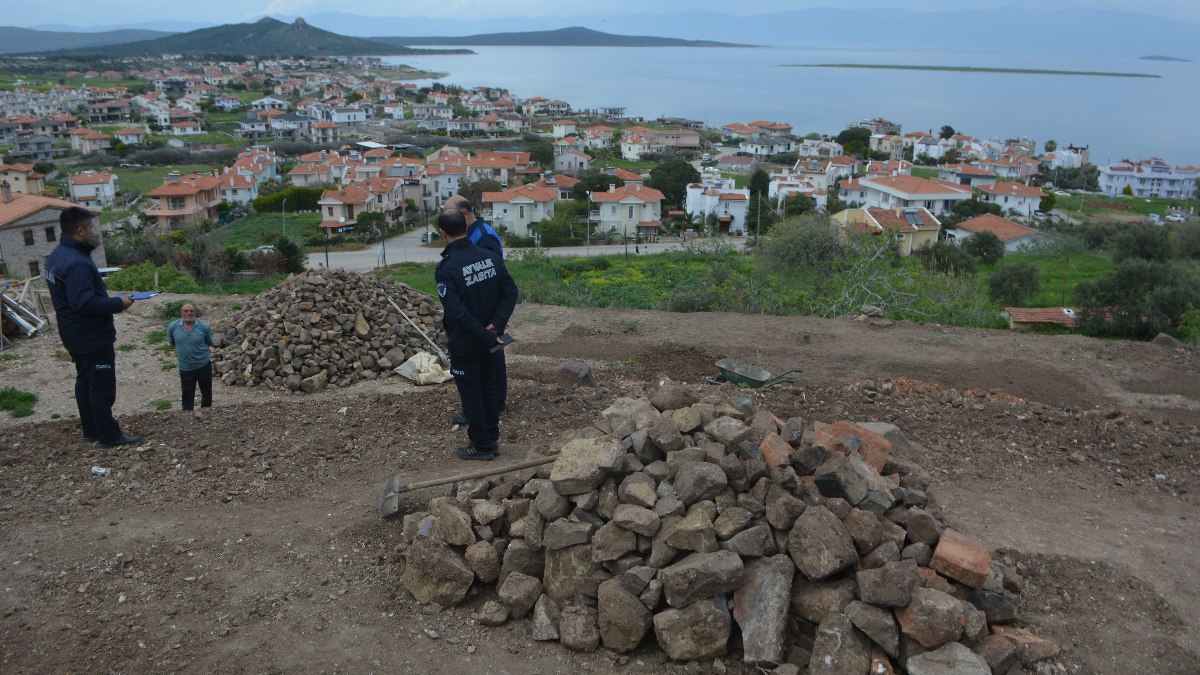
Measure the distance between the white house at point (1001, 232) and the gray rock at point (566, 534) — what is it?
4515cm

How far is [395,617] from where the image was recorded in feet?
14.9

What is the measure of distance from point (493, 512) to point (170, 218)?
5210 cm

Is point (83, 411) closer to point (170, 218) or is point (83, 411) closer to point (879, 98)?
point (170, 218)

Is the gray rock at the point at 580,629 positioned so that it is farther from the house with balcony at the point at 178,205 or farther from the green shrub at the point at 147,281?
the house with balcony at the point at 178,205

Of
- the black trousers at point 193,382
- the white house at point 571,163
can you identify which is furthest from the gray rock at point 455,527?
the white house at point 571,163

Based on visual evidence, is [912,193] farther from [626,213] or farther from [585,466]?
[585,466]

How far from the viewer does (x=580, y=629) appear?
4.33 metres

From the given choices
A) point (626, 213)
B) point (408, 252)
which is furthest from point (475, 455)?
point (626, 213)

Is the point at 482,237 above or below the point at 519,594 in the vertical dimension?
above

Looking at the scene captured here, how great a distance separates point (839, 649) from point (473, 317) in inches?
131

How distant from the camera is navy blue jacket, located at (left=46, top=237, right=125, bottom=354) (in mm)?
6168

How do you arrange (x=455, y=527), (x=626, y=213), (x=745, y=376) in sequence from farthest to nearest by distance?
1. (x=626, y=213)
2. (x=745, y=376)
3. (x=455, y=527)

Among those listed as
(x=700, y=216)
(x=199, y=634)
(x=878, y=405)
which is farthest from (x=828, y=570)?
(x=700, y=216)

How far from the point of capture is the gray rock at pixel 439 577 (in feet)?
15.2
